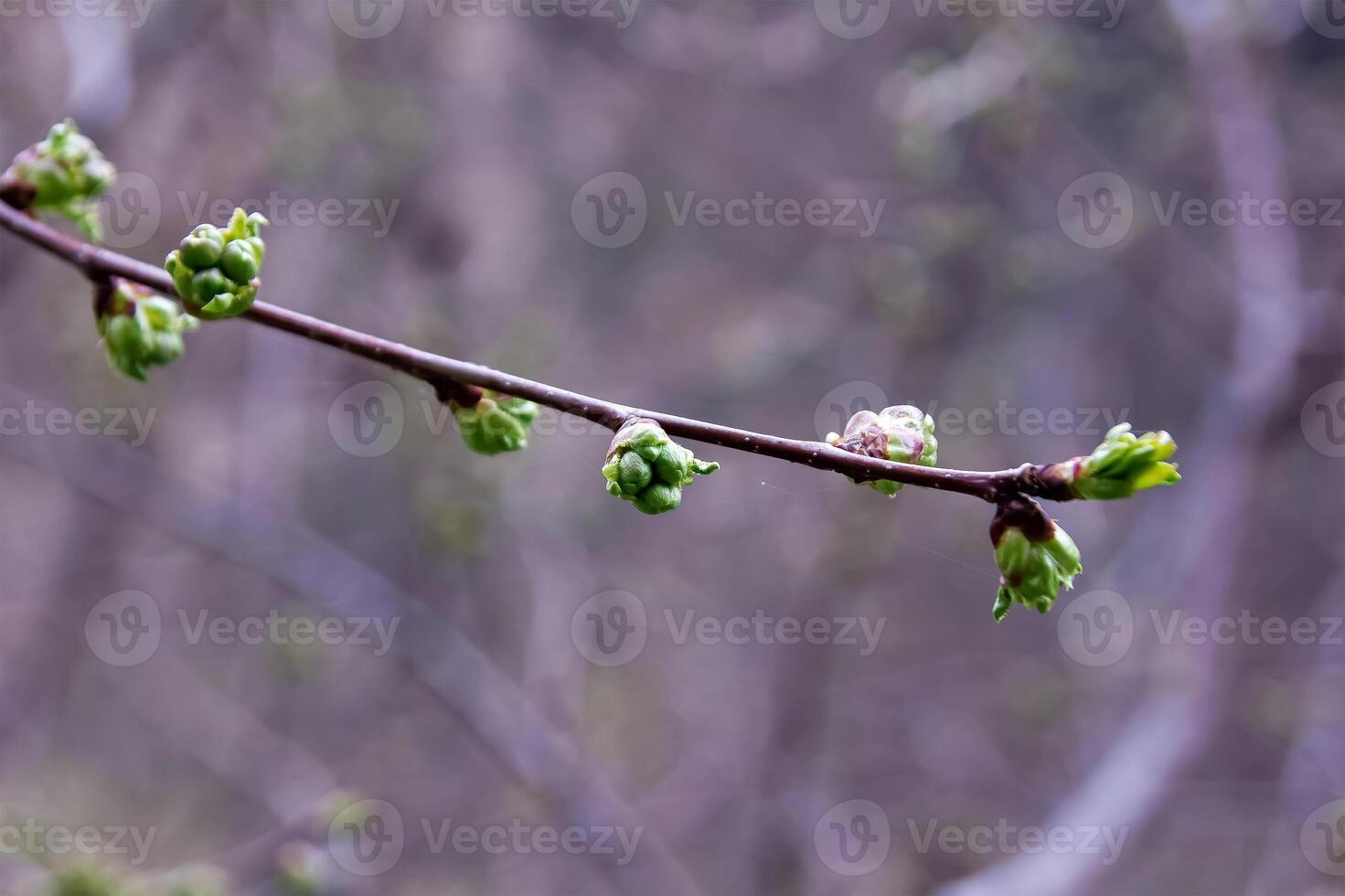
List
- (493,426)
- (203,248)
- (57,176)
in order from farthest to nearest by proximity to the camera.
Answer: (57,176) → (493,426) → (203,248)

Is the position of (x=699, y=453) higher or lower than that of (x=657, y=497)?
higher

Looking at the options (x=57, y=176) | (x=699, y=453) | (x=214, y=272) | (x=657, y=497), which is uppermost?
(x=699, y=453)

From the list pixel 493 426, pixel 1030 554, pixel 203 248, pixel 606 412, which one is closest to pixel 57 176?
pixel 203 248

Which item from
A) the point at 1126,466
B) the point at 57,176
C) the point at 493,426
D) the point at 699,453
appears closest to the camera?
the point at 1126,466

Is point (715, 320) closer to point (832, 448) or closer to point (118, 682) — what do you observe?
point (118, 682)

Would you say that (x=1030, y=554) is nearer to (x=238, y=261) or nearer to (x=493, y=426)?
(x=493, y=426)

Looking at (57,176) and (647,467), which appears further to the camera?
(57,176)

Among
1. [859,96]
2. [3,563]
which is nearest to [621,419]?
[859,96]
